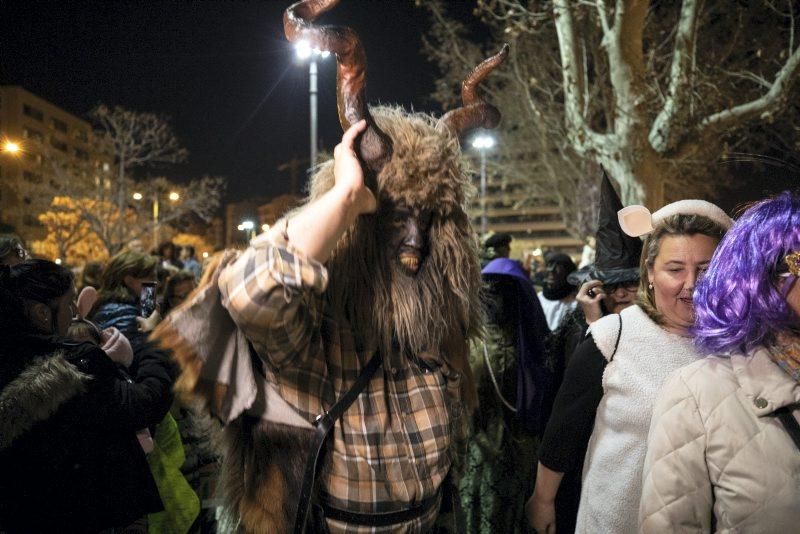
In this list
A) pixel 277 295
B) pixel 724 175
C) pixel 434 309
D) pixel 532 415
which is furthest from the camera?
pixel 724 175

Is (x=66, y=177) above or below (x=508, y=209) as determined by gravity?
below

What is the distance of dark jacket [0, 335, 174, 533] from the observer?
2.39 meters

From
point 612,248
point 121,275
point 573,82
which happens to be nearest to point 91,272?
point 121,275

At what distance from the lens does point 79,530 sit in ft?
8.25

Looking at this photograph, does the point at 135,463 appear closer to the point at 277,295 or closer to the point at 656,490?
the point at 277,295

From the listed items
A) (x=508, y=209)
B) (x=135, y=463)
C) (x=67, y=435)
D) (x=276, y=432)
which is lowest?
(x=135, y=463)

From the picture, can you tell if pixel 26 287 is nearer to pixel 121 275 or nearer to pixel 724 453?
pixel 121 275

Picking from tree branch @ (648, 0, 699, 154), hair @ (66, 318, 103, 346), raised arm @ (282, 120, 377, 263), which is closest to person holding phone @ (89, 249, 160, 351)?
hair @ (66, 318, 103, 346)

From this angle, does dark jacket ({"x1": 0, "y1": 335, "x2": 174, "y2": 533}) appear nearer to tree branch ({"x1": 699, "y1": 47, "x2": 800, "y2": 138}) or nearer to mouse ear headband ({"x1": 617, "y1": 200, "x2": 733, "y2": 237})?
mouse ear headband ({"x1": 617, "y1": 200, "x2": 733, "y2": 237})

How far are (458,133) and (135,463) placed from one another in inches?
83.9

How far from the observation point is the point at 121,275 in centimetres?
434

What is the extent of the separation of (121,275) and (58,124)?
99.1 ft

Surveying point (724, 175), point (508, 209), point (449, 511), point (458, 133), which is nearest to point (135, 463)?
point (449, 511)

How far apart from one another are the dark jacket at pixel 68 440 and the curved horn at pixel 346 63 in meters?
1.67
